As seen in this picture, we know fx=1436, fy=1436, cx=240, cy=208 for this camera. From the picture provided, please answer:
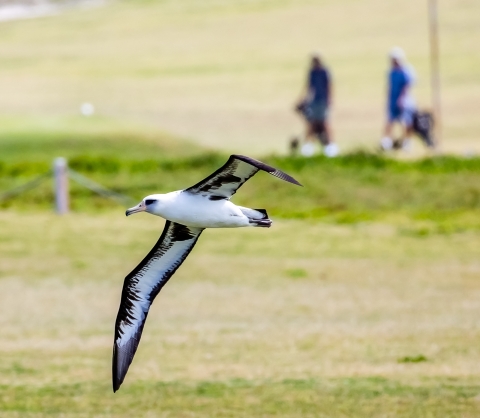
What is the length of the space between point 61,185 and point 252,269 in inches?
169

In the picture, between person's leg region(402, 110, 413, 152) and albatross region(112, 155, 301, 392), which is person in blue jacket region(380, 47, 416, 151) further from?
albatross region(112, 155, 301, 392)

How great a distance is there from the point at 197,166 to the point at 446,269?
18.3ft

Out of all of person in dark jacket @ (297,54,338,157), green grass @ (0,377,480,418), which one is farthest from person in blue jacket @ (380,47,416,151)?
green grass @ (0,377,480,418)

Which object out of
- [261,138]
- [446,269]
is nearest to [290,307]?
[446,269]

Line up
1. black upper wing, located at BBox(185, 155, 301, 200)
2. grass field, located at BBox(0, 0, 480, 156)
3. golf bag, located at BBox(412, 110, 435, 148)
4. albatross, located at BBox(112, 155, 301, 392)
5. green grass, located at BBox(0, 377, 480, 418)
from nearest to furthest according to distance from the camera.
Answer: black upper wing, located at BBox(185, 155, 301, 200) → albatross, located at BBox(112, 155, 301, 392) → green grass, located at BBox(0, 377, 480, 418) → golf bag, located at BBox(412, 110, 435, 148) → grass field, located at BBox(0, 0, 480, 156)

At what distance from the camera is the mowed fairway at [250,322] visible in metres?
11.2

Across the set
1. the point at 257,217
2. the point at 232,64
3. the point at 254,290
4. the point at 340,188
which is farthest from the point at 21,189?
the point at 232,64

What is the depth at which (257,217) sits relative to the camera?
9.19m

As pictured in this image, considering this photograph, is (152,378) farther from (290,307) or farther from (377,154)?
(377,154)

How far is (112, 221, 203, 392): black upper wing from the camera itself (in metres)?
10.2

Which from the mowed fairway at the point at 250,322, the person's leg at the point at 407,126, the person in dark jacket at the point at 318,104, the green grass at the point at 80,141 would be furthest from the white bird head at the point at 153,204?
the person in dark jacket at the point at 318,104

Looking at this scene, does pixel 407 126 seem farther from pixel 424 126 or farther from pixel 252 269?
pixel 252 269

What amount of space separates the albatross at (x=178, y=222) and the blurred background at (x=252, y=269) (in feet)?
2.37

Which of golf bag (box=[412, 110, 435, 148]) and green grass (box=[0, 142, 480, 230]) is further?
golf bag (box=[412, 110, 435, 148])
